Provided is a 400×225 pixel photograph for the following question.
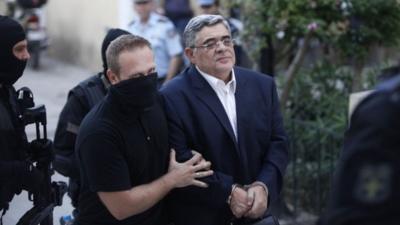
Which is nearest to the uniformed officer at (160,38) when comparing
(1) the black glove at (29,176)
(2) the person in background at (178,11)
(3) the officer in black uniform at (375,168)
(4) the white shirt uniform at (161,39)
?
(4) the white shirt uniform at (161,39)

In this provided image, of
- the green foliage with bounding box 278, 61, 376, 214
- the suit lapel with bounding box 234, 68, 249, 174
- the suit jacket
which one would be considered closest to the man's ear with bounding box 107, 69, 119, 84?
the suit jacket

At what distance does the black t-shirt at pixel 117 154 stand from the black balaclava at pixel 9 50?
721 millimetres

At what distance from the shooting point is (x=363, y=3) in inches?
268

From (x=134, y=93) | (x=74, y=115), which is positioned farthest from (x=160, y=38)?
(x=134, y=93)

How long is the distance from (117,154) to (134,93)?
252mm

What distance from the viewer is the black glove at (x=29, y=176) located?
391cm

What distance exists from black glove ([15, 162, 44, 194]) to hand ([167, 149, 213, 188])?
0.74 metres

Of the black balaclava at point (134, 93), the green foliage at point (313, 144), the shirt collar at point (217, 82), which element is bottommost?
the green foliage at point (313, 144)

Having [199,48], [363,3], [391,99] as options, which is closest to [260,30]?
[363,3]

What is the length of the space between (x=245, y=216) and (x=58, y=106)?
667 cm

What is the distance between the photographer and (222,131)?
377 cm

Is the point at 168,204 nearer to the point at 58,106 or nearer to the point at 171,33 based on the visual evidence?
the point at 171,33

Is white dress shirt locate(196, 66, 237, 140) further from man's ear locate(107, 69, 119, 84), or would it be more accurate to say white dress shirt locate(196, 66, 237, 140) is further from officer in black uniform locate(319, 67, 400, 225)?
officer in black uniform locate(319, 67, 400, 225)

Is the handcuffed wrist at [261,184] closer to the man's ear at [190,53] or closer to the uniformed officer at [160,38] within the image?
the man's ear at [190,53]
